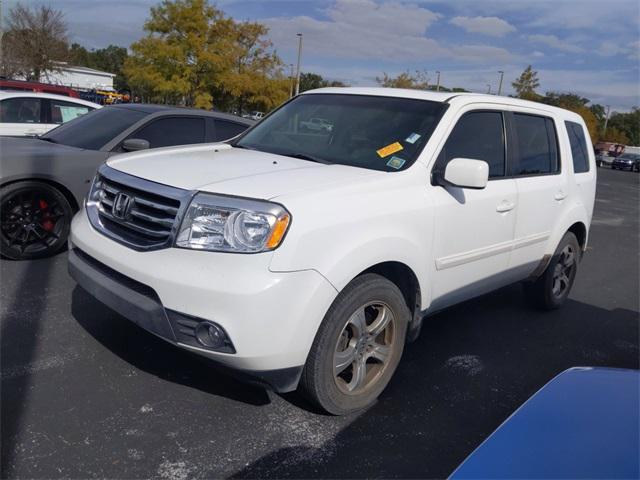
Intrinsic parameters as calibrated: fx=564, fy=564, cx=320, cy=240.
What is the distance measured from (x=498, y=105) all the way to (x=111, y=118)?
426 cm

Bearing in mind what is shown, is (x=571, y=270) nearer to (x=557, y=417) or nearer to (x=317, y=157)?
(x=317, y=157)

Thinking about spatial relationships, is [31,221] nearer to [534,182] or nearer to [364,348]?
[364,348]

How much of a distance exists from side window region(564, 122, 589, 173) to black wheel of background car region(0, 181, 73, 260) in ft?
15.9

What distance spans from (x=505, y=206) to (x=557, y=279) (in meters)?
1.68

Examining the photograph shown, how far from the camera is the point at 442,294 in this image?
3705 millimetres

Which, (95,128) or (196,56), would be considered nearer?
(95,128)

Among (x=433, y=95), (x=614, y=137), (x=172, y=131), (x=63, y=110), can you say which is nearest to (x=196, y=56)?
(x=63, y=110)

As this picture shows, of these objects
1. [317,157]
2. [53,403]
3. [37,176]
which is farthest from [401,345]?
[37,176]

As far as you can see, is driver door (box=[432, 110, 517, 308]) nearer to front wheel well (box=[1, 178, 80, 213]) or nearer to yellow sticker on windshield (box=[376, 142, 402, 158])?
yellow sticker on windshield (box=[376, 142, 402, 158])

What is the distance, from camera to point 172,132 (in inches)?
251

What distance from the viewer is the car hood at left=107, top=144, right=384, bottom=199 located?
2.82m

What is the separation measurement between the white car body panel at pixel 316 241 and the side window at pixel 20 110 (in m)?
5.63

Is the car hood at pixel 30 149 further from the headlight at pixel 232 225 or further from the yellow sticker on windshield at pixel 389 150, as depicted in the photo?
the yellow sticker on windshield at pixel 389 150

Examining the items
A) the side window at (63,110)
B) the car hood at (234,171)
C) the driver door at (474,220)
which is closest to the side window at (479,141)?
the driver door at (474,220)
